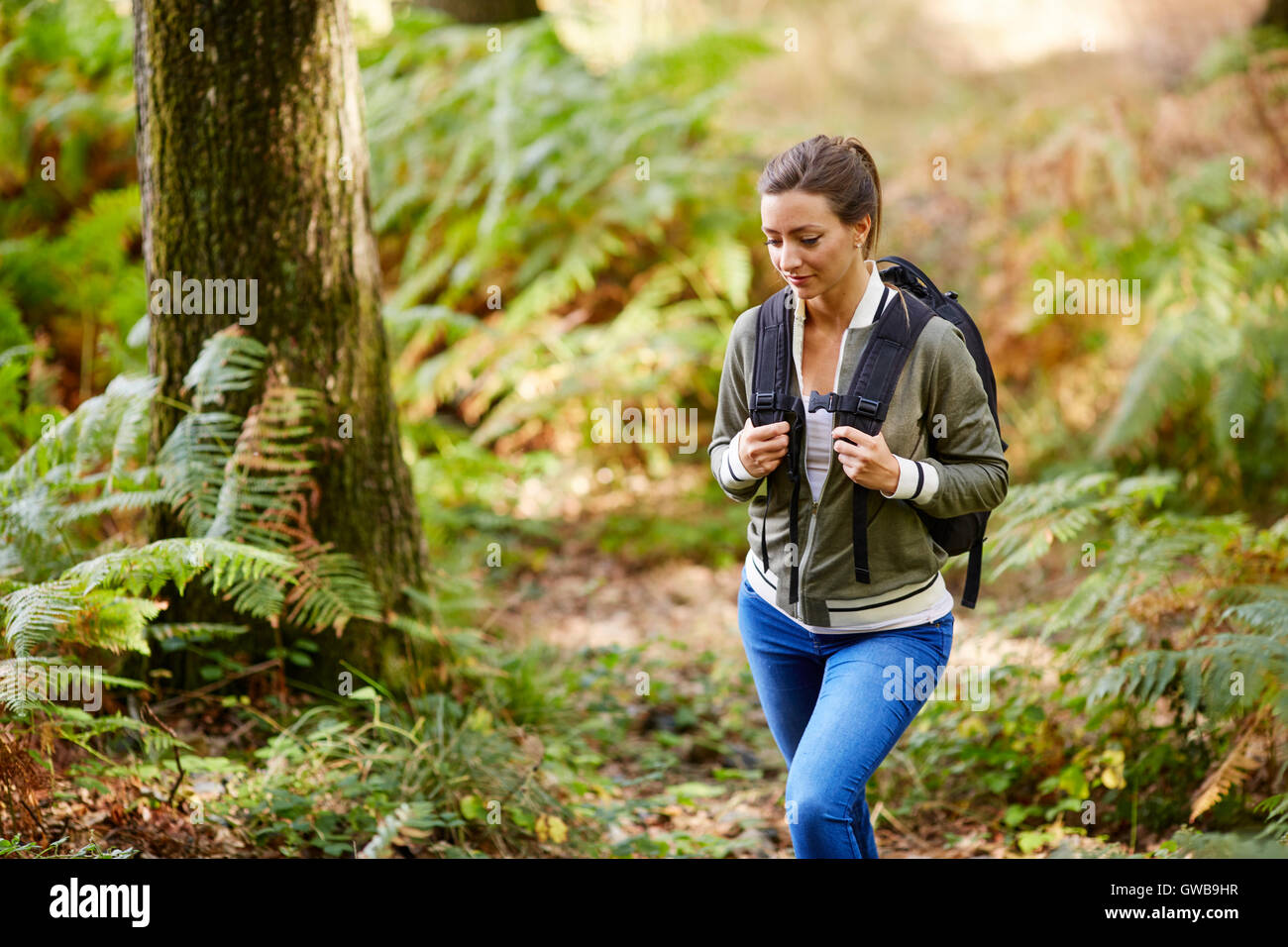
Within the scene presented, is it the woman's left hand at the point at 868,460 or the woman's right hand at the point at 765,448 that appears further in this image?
the woman's right hand at the point at 765,448

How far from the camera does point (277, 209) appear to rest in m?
3.58

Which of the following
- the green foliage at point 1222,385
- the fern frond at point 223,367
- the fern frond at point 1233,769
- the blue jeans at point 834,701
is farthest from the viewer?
the green foliage at point 1222,385

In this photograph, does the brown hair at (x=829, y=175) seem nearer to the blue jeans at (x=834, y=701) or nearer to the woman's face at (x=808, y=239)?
the woman's face at (x=808, y=239)

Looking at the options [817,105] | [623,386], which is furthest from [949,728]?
[817,105]

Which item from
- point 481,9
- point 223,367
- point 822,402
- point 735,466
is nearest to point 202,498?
point 223,367

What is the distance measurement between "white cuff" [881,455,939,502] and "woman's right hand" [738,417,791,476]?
271 mm

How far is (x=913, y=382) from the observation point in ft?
7.75

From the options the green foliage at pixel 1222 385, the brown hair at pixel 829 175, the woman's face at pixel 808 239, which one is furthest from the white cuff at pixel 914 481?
the green foliage at pixel 1222 385

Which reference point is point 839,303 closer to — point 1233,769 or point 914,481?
point 914,481

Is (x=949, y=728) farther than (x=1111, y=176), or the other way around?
(x=1111, y=176)

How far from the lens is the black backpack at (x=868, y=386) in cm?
234

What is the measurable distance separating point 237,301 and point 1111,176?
5.84m

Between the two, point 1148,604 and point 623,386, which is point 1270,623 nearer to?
point 1148,604

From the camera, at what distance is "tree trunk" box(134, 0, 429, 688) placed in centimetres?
350
